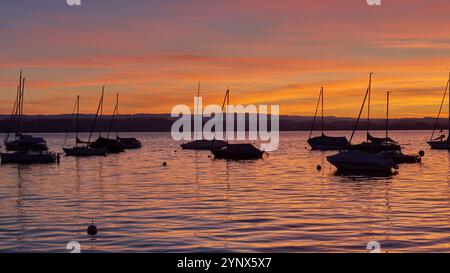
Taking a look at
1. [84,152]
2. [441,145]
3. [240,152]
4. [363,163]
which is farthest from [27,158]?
[441,145]

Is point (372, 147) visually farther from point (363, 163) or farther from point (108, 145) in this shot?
point (108, 145)

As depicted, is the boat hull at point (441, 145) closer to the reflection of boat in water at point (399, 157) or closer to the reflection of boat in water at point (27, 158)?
the reflection of boat in water at point (399, 157)

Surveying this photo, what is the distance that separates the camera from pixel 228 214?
31.4 meters

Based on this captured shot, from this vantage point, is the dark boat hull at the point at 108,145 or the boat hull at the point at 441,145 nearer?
the dark boat hull at the point at 108,145

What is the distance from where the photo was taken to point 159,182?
55.7m

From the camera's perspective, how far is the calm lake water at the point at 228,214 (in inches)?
883

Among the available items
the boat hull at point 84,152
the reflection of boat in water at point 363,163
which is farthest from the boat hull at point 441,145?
the boat hull at point 84,152

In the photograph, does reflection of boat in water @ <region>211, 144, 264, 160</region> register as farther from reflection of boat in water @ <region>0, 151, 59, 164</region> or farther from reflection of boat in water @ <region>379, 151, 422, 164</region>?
reflection of boat in water @ <region>0, 151, 59, 164</region>

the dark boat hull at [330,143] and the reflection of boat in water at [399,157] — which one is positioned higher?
the dark boat hull at [330,143]

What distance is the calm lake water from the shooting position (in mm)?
22438

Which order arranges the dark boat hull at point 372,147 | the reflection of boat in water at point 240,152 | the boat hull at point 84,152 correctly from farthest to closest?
the boat hull at point 84,152 → the dark boat hull at point 372,147 → the reflection of boat in water at point 240,152
